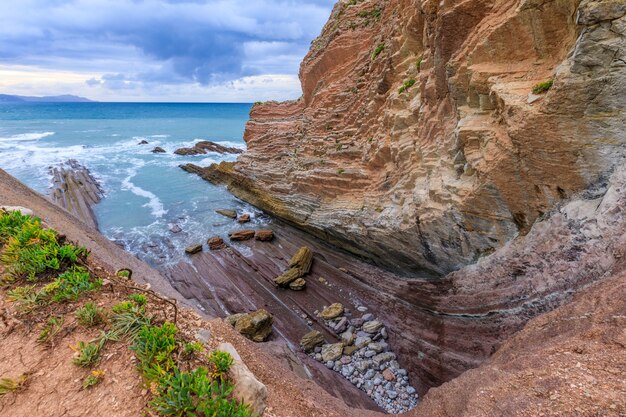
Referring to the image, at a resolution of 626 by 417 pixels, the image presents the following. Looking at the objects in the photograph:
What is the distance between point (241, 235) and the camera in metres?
17.9

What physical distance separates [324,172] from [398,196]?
508cm

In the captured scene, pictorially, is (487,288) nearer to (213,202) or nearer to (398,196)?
(398,196)

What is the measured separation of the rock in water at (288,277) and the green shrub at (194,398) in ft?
32.0

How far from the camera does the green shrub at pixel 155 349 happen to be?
373 cm

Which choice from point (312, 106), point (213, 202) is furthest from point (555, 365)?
point (213, 202)

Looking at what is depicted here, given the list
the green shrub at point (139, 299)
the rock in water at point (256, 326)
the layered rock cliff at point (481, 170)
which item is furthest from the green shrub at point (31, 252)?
the layered rock cliff at point (481, 170)

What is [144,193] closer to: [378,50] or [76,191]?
[76,191]

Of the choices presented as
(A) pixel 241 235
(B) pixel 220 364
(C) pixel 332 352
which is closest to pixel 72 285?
(B) pixel 220 364

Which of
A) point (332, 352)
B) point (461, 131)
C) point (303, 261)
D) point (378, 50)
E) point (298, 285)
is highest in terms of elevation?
point (378, 50)

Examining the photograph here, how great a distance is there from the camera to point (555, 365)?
14.9 ft

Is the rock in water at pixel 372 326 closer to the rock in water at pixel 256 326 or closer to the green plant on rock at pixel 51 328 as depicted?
the rock in water at pixel 256 326

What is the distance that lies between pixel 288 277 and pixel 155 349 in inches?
382

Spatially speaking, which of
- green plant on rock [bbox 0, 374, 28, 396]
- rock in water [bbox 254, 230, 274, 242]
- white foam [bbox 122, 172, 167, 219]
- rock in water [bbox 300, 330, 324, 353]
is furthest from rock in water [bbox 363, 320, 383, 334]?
white foam [bbox 122, 172, 167, 219]

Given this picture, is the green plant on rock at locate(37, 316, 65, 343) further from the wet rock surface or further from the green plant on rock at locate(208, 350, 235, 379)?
the wet rock surface
